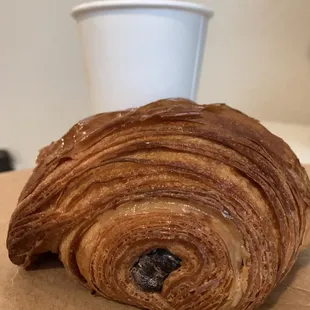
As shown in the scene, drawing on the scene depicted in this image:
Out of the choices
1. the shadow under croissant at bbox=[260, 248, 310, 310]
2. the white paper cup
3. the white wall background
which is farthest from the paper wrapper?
the white wall background

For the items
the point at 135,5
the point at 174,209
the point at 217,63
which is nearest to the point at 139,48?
the point at 135,5

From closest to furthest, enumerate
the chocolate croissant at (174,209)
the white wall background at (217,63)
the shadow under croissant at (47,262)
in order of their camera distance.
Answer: the chocolate croissant at (174,209), the shadow under croissant at (47,262), the white wall background at (217,63)

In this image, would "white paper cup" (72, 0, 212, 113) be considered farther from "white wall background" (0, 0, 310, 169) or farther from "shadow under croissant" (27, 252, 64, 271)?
"white wall background" (0, 0, 310, 169)

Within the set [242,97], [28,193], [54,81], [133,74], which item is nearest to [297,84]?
[242,97]

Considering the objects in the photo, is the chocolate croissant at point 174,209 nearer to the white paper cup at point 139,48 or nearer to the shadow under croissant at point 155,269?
the shadow under croissant at point 155,269

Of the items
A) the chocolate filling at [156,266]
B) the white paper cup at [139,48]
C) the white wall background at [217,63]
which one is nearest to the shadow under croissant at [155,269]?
the chocolate filling at [156,266]
